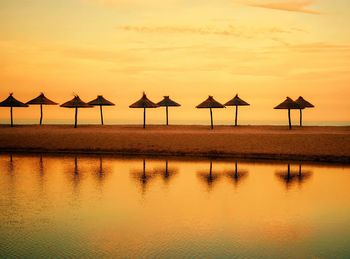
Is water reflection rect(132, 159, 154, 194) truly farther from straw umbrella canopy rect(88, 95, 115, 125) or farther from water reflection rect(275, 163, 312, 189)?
straw umbrella canopy rect(88, 95, 115, 125)

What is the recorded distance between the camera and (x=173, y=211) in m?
14.9

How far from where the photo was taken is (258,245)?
11250 millimetres

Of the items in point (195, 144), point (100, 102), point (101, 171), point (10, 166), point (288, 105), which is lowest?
point (101, 171)

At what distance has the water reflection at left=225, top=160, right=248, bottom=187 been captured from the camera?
2144 centimetres

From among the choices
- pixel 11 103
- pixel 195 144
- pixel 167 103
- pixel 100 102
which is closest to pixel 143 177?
pixel 195 144

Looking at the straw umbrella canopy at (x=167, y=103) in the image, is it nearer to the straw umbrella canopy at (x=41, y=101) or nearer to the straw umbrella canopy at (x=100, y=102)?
the straw umbrella canopy at (x=100, y=102)

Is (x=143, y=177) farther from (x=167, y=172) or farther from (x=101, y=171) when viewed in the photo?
(x=101, y=171)

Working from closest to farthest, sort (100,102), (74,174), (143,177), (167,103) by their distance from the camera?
1. (143,177)
2. (74,174)
3. (100,102)
4. (167,103)

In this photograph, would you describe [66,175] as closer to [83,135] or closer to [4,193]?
[4,193]

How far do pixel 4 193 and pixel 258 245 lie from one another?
11077 millimetres

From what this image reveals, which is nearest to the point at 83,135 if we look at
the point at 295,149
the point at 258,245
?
the point at 295,149

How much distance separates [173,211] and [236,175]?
867 cm

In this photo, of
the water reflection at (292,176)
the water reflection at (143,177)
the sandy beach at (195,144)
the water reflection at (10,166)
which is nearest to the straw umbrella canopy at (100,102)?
the sandy beach at (195,144)

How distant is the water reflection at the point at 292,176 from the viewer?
21.0 metres
